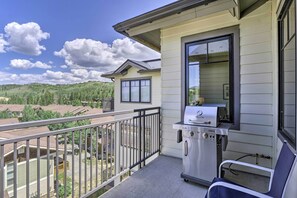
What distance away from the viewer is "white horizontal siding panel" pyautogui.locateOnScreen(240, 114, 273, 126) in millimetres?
2658

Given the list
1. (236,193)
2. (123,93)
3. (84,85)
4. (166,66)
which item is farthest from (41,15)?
(236,193)

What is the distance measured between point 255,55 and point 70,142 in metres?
2.93

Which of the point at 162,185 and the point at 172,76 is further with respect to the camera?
the point at 172,76

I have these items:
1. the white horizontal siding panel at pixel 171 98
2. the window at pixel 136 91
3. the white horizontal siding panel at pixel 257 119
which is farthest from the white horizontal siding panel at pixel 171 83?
the window at pixel 136 91

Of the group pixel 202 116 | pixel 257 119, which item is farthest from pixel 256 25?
pixel 202 116

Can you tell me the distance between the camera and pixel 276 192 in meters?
1.39

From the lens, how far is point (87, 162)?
2.26 metres

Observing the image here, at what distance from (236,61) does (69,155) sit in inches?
112

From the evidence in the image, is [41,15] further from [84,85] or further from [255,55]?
[255,55]

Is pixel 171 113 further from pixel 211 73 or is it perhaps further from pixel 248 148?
pixel 248 148

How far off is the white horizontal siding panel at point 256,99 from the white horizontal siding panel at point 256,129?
0.38 meters

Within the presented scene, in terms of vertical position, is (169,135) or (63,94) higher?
(63,94)

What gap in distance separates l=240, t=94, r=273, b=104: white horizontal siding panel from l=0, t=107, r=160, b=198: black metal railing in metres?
1.64

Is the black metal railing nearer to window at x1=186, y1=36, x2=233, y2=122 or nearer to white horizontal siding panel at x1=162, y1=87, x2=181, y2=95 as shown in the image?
white horizontal siding panel at x1=162, y1=87, x2=181, y2=95
